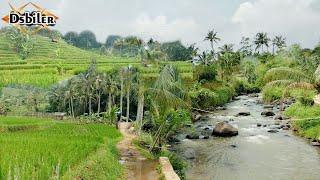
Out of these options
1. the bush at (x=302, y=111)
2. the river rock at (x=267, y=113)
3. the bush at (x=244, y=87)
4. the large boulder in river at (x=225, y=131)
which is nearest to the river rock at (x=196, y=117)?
the river rock at (x=267, y=113)

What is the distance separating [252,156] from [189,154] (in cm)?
373

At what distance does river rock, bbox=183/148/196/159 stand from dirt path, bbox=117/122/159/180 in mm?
4260

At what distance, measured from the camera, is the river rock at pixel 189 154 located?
84.2 feet

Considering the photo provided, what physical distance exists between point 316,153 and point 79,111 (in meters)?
24.9

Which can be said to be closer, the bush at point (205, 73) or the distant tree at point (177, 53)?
the bush at point (205, 73)

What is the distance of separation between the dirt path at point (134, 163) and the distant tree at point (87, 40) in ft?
394

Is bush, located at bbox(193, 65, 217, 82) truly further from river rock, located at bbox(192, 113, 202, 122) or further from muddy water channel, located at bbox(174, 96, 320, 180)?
muddy water channel, located at bbox(174, 96, 320, 180)

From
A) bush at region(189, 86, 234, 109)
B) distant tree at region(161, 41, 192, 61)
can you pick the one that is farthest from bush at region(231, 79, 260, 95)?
distant tree at region(161, 41, 192, 61)

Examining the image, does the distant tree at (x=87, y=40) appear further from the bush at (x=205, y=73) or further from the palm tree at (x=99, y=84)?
the palm tree at (x=99, y=84)

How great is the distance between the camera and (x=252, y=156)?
26.0 meters

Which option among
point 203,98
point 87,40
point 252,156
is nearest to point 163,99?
point 252,156


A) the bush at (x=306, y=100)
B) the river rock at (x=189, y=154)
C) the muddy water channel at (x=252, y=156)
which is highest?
the bush at (x=306, y=100)

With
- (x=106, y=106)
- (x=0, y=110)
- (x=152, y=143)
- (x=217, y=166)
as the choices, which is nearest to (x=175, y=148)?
(x=217, y=166)

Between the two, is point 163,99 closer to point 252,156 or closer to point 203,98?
point 252,156
